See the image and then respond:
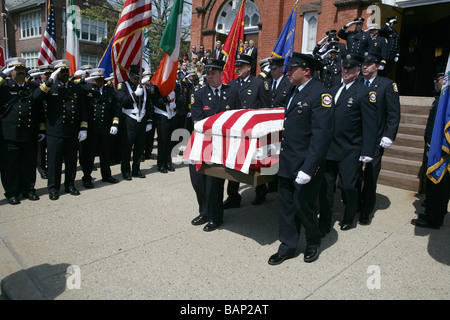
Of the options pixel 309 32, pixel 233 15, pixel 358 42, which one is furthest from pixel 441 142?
pixel 233 15

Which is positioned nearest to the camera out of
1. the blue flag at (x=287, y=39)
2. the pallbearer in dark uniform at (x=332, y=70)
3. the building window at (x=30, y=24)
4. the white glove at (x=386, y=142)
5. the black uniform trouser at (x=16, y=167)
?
the white glove at (x=386, y=142)

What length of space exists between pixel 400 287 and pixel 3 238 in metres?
4.16

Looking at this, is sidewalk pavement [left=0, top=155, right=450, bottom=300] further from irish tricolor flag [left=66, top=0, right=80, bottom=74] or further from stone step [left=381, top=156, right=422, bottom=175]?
irish tricolor flag [left=66, top=0, right=80, bottom=74]

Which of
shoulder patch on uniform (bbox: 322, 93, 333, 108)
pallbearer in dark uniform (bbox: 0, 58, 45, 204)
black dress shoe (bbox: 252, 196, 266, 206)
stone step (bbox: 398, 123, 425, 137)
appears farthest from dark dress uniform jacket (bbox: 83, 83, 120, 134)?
stone step (bbox: 398, 123, 425, 137)

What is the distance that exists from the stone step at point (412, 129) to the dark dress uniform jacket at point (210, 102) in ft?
14.6

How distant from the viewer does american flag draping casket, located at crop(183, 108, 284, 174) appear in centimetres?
346

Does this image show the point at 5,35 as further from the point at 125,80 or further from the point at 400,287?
the point at 400,287

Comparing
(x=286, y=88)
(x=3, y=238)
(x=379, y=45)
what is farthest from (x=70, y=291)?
(x=379, y=45)

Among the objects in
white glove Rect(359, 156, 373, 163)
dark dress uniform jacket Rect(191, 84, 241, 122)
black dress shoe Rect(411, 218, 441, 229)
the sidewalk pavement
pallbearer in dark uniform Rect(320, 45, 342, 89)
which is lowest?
the sidewalk pavement

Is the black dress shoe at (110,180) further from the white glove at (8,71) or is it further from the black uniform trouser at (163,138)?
the white glove at (8,71)

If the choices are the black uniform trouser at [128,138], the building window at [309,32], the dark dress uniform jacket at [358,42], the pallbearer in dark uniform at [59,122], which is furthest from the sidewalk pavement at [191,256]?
the building window at [309,32]

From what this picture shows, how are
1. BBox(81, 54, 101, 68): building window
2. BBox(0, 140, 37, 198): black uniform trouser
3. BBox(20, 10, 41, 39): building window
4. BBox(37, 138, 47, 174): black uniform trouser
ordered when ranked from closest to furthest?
BBox(0, 140, 37, 198): black uniform trouser < BBox(37, 138, 47, 174): black uniform trouser < BBox(81, 54, 101, 68): building window < BBox(20, 10, 41, 39): building window

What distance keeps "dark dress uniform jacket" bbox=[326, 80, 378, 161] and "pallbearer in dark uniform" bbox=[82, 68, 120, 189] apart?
13.5ft

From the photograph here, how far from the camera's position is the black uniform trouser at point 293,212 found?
134 inches
